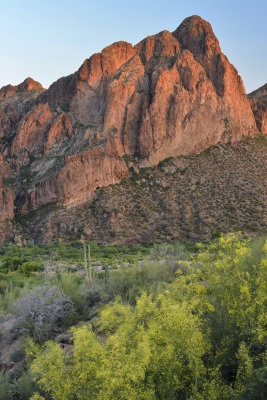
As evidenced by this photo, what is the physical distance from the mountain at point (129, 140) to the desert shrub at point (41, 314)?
35.0 meters

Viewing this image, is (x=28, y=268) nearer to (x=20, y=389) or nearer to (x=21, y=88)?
(x=20, y=389)

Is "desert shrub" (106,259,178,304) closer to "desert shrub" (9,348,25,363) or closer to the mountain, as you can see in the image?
"desert shrub" (9,348,25,363)

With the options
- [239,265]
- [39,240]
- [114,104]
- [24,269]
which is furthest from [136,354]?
[114,104]

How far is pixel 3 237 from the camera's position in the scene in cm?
4897

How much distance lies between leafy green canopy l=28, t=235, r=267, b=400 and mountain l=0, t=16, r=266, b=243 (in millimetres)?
40763

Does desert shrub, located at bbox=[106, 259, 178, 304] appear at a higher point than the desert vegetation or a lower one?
lower

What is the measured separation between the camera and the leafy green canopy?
4.22 meters

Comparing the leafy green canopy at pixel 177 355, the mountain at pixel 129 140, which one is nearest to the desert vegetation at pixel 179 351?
the leafy green canopy at pixel 177 355

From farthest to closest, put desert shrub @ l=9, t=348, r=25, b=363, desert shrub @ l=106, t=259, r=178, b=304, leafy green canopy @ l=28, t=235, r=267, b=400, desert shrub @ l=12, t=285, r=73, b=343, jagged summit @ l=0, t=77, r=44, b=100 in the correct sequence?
jagged summit @ l=0, t=77, r=44, b=100 < desert shrub @ l=106, t=259, r=178, b=304 < desert shrub @ l=12, t=285, r=73, b=343 < desert shrub @ l=9, t=348, r=25, b=363 < leafy green canopy @ l=28, t=235, r=267, b=400

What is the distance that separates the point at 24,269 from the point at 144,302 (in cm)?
2212

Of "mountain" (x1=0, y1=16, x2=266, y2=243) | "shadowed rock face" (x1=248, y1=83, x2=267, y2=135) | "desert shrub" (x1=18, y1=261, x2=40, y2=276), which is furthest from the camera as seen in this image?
"shadowed rock face" (x1=248, y1=83, x2=267, y2=135)

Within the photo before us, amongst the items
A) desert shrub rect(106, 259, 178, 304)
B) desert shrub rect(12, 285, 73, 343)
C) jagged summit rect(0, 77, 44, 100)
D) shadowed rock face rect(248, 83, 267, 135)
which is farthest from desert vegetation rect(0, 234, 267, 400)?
jagged summit rect(0, 77, 44, 100)

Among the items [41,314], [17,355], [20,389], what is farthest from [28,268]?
[20,389]

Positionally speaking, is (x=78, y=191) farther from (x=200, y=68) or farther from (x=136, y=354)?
(x=136, y=354)
